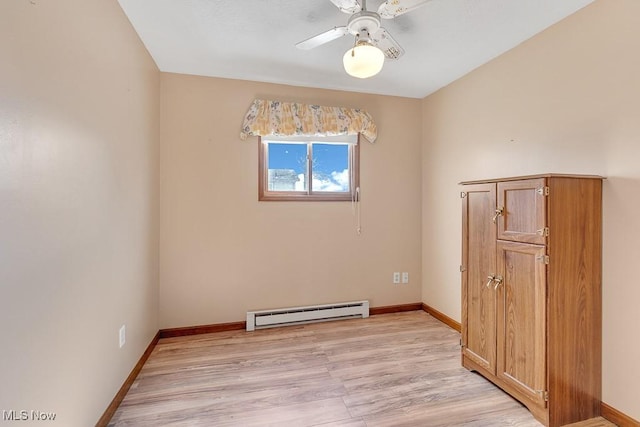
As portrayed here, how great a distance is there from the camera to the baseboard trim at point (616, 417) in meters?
1.62

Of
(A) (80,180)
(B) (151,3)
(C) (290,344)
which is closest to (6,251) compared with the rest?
(A) (80,180)

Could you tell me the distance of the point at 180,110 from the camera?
2.81 m

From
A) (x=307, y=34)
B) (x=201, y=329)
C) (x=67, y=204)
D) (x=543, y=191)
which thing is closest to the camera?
(x=67, y=204)

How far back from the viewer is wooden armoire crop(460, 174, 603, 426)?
5.44 feet

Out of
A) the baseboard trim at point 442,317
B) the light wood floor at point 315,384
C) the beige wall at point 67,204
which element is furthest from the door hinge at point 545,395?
the beige wall at point 67,204

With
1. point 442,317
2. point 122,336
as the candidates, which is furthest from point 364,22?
point 442,317

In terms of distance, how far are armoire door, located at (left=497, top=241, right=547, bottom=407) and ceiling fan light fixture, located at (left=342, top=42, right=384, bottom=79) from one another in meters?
1.36

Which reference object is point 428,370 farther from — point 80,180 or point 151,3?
point 151,3

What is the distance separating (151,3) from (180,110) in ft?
3.41

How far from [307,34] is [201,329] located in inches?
108

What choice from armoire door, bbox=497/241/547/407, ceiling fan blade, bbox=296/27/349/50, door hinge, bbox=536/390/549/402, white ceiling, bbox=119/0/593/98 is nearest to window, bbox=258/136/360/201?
white ceiling, bbox=119/0/593/98

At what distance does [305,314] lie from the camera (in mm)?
3098

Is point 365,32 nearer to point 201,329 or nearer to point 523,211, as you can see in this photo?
point 523,211

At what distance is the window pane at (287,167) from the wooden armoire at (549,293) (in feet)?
6.00
